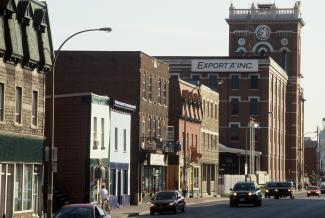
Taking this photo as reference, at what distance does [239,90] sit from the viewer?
5281 inches

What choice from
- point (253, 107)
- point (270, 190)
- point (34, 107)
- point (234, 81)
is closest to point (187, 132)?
point (270, 190)

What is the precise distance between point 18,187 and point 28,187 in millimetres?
1712

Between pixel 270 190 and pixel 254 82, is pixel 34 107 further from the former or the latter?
pixel 254 82

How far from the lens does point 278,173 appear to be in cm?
14800

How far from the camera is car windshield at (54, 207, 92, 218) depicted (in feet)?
99.1

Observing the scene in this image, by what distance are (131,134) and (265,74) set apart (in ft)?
213

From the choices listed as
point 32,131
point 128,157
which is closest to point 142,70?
point 128,157

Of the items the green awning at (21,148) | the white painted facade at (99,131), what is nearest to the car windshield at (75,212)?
the green awning at (21,148)

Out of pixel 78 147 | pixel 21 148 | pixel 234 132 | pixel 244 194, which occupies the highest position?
pixel 234 132

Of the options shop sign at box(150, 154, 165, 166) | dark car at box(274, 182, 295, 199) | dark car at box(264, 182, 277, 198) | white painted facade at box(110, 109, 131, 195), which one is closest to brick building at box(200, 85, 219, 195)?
dark car at box(264, 182, 277, 198)

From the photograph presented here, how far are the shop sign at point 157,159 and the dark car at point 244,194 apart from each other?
8.78 metres

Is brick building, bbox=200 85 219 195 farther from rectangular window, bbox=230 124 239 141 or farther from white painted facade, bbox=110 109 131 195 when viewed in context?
rectangular window, bbox=230 124 239 141

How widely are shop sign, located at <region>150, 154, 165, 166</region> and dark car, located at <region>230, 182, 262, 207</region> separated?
28.8 ft

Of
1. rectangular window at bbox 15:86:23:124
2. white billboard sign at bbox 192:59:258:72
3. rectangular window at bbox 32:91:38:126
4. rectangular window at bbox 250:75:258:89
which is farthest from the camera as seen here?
rectangular window at bbox 250:75:258:89
